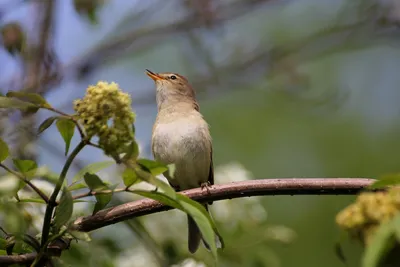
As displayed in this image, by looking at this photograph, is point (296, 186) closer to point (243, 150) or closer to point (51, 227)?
point (51, 227)

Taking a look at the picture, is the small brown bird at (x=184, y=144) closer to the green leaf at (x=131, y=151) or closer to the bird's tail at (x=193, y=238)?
the bird's tail at (x=193, y=238)

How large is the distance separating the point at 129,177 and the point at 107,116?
20cm

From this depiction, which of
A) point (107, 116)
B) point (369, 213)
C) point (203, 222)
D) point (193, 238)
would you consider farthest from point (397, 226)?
point (193, 238)

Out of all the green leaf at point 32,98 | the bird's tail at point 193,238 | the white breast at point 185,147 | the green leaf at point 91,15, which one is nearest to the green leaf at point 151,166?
the green leaf at point 32,98

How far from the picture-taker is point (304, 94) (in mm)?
5160

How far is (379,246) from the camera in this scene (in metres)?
1.48

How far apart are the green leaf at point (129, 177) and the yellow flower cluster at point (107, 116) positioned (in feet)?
0.35

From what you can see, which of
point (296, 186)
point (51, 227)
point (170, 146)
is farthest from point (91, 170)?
point (170, 146)

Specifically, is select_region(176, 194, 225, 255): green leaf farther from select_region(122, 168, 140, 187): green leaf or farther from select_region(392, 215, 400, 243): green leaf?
select_region(392, 215, 400, 243): green leaf

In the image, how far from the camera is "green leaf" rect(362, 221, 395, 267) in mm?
1447

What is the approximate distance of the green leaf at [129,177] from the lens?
1.67m

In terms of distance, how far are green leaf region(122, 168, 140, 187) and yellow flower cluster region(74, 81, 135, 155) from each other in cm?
11

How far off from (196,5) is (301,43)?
959 mm

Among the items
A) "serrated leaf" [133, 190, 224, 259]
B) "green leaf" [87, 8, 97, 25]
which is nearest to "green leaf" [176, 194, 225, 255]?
"serrated leaf" [133, 190, 224, 259]
